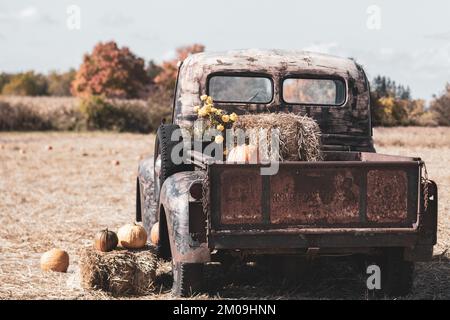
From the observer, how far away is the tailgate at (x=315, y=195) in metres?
4.92

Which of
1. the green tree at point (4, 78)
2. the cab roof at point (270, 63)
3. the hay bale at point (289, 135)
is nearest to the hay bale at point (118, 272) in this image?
the hay bale at point (289, 135)

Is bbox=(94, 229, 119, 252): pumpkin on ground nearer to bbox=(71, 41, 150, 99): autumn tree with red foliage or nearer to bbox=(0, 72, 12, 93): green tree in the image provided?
bbox=(71, 41, 150, 99): autumn tree with red foliage

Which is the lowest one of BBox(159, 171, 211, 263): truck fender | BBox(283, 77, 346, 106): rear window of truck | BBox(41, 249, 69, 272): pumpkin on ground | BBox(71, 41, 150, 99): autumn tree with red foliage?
BBox(41, 249, 69, 272): pumpkin on ground

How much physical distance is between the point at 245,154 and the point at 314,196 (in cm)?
95

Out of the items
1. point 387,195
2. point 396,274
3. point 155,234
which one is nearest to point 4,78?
point 155,234

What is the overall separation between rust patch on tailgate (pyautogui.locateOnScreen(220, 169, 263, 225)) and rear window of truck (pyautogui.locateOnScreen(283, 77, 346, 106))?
100.0 inches

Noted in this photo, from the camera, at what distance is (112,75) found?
248 ft

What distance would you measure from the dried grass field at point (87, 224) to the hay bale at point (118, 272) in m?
0.10

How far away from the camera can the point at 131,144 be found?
84.7 feet

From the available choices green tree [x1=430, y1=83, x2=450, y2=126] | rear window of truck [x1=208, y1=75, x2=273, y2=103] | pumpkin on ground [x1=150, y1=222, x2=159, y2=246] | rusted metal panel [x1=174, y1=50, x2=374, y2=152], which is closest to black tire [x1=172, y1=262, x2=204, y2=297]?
pumpkin on ground [x1=150, y1=222, x2=159, y2=246]

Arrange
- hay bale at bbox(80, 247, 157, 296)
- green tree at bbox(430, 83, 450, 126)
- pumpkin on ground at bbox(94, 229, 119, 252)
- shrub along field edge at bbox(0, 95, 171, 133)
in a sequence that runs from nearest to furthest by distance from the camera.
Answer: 1. hay bale at bbox(80, 247, 157, 296)
2. pumpkin on ground at bbox(94, 229, 119, 252)
3. green tree at bbox(430, 83, 450, 126)
4. shrub along field edge at bbox(0, 95, 171, 133)

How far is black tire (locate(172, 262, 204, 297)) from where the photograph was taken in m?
5.24

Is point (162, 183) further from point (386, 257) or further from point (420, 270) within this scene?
point (420, 270)

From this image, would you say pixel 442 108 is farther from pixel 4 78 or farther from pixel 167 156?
pixel 4 78
